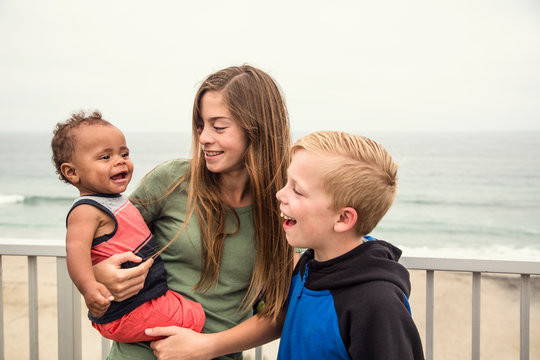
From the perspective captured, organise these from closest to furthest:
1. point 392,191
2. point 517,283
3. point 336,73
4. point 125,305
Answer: point 392,191 < point 125,305 < point 517,283 < point 336,73

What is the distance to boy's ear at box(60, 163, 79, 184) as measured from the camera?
1240mm

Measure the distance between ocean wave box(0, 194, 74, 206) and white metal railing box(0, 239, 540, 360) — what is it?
14.8m

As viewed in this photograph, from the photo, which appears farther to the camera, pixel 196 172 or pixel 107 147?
pixel 196 172

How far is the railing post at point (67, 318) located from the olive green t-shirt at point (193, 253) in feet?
1.65

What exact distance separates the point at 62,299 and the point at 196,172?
0.93 meters

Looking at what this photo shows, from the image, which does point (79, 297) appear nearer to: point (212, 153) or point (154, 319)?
point (154, 319)

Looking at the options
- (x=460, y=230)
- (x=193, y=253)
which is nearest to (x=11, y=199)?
(x=460, y=230)

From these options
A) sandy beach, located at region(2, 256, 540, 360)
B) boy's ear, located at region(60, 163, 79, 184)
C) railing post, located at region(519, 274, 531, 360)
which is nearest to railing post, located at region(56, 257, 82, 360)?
boy's ear, located at region(60, 163, 79, 184)

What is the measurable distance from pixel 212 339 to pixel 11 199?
704 inches

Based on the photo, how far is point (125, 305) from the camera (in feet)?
4.01

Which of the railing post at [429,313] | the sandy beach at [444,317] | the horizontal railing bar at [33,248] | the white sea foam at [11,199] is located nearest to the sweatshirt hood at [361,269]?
the railing post at [429,313]

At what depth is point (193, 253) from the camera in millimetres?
1332

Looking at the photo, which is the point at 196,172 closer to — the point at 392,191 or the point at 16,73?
the point at 392,191

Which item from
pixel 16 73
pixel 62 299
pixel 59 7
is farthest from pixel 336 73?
pixel 62 299
